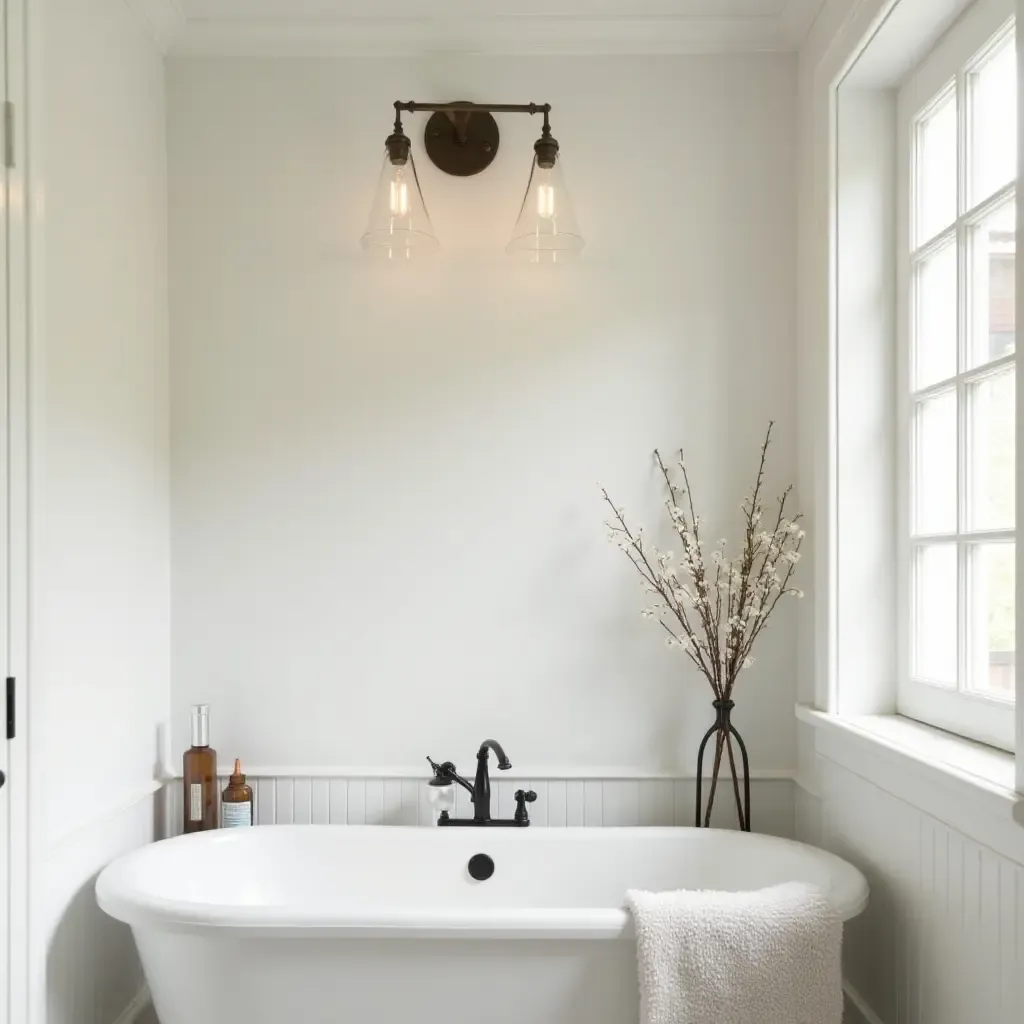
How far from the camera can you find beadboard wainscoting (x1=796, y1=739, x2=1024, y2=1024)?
5.11ft

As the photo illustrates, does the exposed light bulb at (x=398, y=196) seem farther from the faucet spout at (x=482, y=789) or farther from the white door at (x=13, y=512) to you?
the faucet spout at (x=482, y=789)

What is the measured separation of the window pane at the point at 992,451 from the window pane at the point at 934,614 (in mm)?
151

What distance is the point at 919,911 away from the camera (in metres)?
A: 1.87

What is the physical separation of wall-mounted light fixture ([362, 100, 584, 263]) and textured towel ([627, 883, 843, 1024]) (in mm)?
1509

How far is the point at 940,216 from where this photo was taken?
2131mm

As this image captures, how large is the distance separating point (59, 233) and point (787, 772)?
82.3 inches

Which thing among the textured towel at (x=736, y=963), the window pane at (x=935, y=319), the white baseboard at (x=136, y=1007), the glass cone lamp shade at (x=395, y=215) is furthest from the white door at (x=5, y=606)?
the window pane at (x=935, y=319)

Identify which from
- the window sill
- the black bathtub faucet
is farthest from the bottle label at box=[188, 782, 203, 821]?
the window sill

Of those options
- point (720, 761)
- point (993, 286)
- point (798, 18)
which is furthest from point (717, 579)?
point (798, 18)

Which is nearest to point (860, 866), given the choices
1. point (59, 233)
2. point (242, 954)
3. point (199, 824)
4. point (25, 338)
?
point (242, 954)

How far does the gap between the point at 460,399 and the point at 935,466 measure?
114 cm

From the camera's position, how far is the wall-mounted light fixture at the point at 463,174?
93.2 inches

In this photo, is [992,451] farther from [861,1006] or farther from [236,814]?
[236,814]

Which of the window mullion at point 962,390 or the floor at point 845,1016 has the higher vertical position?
the window mullion at point 962,390
